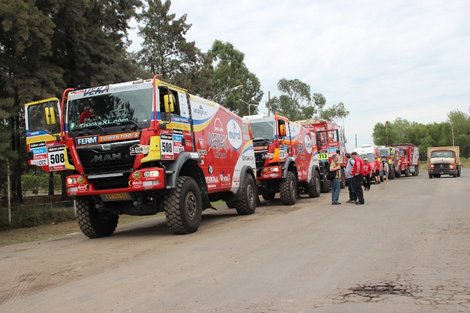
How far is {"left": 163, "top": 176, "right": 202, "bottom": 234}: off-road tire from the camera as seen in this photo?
10391 millimetres

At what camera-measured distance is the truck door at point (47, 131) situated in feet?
34.7

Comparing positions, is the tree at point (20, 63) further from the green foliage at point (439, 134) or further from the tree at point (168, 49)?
the green foliage at point (439, 134)

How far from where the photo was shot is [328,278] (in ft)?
20.6

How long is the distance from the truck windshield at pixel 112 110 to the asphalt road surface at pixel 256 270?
2.46 metres

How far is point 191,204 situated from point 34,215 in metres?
7.94

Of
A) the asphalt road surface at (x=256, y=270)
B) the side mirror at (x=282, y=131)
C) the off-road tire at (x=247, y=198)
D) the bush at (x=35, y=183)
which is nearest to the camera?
the asphalt road surface at (x=256, y=270)

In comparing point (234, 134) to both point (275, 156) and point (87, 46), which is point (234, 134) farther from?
point (87, 46)

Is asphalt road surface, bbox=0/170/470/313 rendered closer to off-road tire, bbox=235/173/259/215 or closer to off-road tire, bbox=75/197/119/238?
off-road tire, bbox=75/197/119/238

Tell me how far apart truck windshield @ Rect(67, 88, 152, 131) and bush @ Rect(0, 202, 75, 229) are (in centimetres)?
692

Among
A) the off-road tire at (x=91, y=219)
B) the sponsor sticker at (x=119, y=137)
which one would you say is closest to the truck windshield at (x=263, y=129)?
the off-road tire at (x=91, y=219)

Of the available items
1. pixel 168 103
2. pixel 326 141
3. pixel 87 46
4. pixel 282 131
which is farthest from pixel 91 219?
pixel 326 141

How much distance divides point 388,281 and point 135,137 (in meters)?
5.74

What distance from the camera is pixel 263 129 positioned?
56.3ft

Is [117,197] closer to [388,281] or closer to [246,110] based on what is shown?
[388,281]
